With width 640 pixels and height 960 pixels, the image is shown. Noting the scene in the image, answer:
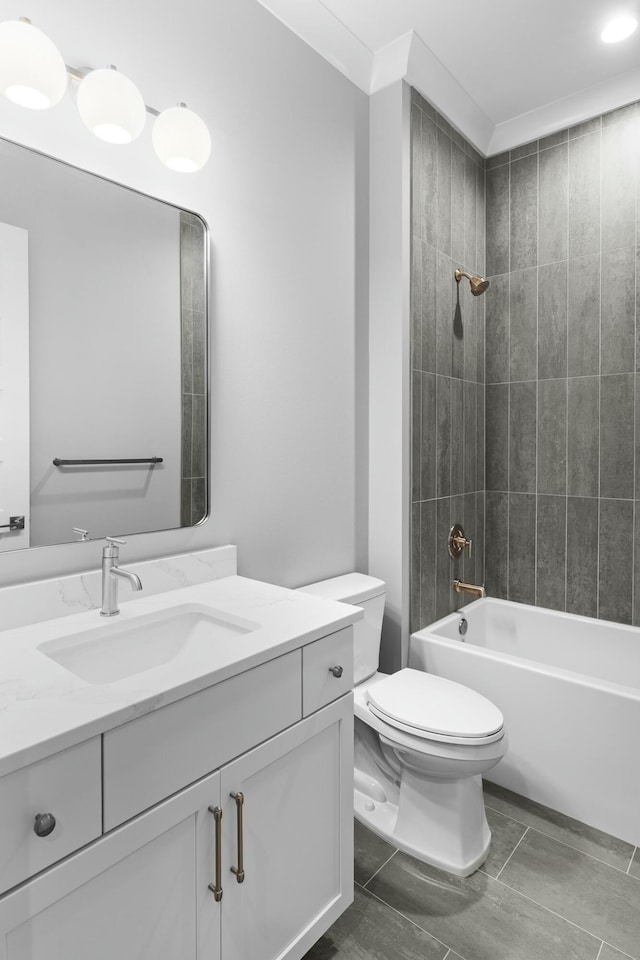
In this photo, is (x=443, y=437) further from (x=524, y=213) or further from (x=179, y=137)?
(x=179, y=137)

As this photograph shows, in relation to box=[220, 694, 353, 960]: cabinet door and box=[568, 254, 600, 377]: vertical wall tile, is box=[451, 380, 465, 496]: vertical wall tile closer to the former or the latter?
box=[568, 254, 600, 377]: vertical wall tile

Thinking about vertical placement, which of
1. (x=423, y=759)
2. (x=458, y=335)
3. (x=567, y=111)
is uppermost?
(x=567, y=111)

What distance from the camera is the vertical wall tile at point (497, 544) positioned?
9.01 ft

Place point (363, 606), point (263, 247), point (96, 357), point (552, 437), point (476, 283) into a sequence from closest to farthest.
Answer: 1. point (96, 357)
2. point (263, 247)
3. point (363, 606)
4. point (476, 283)
5. point (552, 437)

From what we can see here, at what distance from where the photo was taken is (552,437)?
8.46 ft

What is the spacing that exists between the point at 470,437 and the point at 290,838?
192 centimetres

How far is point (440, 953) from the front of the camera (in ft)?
4.57

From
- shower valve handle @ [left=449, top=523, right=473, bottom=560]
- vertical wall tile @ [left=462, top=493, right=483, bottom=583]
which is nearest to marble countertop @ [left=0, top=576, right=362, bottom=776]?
shower valve handle @ [left=449, top=523, right=473, bottom=560]

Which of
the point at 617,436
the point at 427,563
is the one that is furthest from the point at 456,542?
the point at 617,436

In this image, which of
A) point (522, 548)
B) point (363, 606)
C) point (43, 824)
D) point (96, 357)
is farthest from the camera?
point (522, 548)

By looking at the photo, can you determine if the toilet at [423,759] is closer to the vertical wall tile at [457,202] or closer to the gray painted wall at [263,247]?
the gray painted wall at [263,247]

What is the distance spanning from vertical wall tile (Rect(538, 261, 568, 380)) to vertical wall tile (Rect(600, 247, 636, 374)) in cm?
17

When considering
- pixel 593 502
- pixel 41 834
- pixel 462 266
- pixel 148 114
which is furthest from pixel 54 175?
pixel 593 502

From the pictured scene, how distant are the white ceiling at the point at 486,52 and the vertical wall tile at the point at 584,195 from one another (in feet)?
0.42
